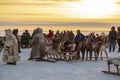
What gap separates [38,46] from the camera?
2448 centimetres

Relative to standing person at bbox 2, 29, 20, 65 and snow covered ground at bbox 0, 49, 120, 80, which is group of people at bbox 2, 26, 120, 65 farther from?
snow covered ground at bbox 0, 49, 120, 80

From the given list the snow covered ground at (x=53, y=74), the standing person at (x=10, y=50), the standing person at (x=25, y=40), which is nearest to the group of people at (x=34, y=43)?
the standing person at (x=10, y=50)

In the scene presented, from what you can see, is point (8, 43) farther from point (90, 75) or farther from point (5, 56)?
point (90, 75)

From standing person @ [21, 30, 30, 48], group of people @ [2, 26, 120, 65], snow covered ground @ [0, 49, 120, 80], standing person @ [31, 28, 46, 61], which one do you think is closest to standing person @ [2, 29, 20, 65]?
group of people @ [2, 26, 120, 65]

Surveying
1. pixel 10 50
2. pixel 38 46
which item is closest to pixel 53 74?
pixel 10 50

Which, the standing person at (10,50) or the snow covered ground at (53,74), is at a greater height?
the standing person at (10,50)

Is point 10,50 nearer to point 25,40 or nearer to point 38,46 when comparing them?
point 38,46

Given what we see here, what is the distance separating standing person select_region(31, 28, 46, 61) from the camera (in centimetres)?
2436

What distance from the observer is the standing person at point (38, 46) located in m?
24.4

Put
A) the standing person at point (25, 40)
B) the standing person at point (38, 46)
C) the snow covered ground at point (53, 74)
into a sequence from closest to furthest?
the snow covered ground at point (53, 74)
the standing person at point (38, 46)
the standing person at point (25, 40)

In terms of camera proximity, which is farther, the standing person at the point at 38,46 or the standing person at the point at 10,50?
the standing person at the point at 38,46

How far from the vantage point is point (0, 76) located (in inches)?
639

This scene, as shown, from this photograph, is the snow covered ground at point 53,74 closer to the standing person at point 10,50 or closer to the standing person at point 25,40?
the standing person at point 10,50

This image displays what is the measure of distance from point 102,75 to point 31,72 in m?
2.54
